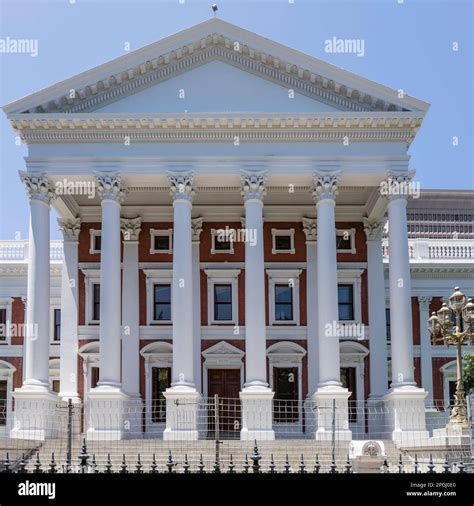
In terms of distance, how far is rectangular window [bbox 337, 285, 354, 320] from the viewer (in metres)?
43.0

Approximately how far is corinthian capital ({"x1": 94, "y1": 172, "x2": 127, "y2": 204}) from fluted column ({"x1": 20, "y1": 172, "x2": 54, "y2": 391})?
2.12 metres

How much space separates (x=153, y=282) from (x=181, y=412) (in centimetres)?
979

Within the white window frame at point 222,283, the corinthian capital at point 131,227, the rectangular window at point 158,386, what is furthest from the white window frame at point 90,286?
the white window frame at point 222,283

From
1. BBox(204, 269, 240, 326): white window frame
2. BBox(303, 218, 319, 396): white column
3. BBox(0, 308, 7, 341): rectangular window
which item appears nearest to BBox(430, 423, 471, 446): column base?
BBox(303, 218, 319, 396): white column

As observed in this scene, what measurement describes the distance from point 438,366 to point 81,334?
20.3 meters

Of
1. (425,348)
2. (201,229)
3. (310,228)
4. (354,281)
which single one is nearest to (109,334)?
(201,229)

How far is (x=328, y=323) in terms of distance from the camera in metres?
35.4

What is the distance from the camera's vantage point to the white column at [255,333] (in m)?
34.4

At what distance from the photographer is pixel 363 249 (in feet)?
142

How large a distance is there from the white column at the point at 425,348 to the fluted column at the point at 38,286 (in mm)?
22446

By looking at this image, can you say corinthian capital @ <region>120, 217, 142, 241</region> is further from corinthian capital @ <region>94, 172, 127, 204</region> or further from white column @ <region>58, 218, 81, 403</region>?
corinthian capital @ <region>94, 172, 127, 204</region>
